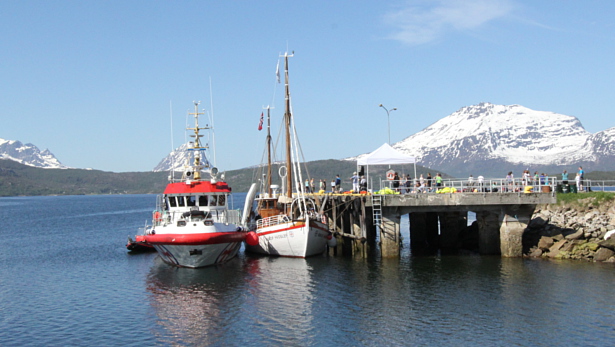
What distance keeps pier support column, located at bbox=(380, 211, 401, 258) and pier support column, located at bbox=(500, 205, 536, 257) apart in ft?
23.6

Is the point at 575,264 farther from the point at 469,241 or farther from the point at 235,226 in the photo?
the point at 235,226

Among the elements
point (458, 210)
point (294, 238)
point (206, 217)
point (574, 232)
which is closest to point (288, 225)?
point (294, 238)

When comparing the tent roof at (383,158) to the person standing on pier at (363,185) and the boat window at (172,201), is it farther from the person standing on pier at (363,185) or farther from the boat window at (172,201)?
the boat window at (172,201)

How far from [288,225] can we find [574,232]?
2082cm

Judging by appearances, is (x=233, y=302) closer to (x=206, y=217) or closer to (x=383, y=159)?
(x=206, y=217)

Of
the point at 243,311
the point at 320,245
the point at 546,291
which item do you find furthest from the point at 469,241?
the point at 243,311

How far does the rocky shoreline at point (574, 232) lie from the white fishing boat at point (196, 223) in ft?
70.8

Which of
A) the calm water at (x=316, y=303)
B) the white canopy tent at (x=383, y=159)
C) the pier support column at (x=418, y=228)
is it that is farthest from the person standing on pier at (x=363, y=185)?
the pier support column at (x=418, y=228)

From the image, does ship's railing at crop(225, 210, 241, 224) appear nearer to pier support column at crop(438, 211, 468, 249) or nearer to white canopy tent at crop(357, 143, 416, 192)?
white canopy tent at crop(357, 143, 416, 192)

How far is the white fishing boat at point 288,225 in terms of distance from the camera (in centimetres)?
4447

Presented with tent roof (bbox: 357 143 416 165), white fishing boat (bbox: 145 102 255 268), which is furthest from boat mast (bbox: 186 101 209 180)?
tent roof (bbox: 357 143 416 165)

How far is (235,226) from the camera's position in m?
45.1

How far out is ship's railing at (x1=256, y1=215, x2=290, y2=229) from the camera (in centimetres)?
4631

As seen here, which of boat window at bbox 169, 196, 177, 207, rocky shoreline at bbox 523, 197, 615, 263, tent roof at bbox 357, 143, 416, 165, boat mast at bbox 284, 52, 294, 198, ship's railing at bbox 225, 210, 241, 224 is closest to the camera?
rocky shoreline at bbox 523, 197, 615, 263
